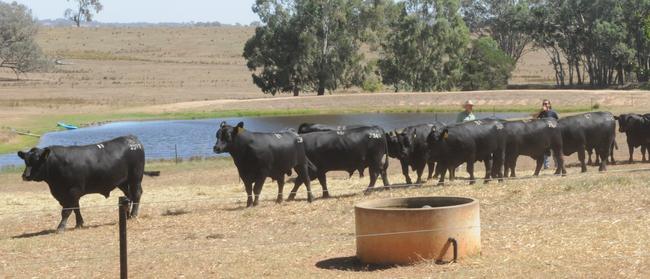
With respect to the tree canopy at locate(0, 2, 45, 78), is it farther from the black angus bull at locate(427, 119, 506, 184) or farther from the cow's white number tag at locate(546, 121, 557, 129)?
the black angus bull at locate(427, 119, 506, 184)

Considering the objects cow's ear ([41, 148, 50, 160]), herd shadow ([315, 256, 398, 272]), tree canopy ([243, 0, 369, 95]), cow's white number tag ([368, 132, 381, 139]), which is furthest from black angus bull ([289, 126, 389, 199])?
tree canopy ([243, 0, 369, 95])

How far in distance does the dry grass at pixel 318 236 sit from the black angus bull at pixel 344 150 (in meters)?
0.64

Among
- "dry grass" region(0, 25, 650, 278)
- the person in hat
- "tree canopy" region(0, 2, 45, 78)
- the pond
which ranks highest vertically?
"tree canopy" region(0, 2, 45, 78)

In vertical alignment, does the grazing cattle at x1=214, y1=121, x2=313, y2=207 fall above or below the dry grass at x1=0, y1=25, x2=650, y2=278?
above

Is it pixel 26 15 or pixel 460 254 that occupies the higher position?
pixel 26 15

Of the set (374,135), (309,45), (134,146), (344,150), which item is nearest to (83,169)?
(134,146)

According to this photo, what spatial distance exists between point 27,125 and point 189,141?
1583cm

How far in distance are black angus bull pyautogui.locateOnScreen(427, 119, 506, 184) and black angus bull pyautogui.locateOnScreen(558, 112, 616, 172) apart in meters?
2.69

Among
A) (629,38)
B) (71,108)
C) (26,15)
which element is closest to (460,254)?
(71,108)

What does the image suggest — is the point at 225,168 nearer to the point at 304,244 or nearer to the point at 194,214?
the point at 194,214

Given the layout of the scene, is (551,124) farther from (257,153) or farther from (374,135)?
(257,153)

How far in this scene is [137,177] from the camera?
20094mm

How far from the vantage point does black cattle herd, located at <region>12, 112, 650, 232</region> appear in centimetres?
1898

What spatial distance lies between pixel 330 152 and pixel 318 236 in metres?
6.16
